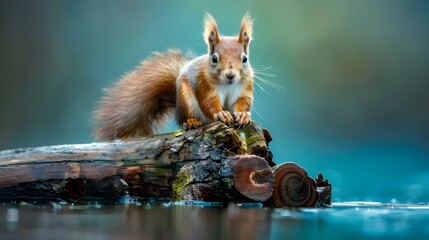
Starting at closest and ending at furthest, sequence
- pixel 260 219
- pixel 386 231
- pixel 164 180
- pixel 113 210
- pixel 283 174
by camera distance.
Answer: pixel 386 231
pixel 260 219
pixel 113 210
pixel 283 174
pixel 164 180

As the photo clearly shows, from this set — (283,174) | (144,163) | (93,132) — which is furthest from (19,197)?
(283,174)

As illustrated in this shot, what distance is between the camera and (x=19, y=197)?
3072mm

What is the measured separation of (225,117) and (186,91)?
30 centimetres

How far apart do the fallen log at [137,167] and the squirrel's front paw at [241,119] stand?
0.03 meters

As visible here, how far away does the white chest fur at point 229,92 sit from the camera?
327 cm

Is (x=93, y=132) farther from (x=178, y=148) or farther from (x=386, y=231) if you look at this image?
(x=386, y=231)

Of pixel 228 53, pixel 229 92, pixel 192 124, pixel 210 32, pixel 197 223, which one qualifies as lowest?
pixel 197 223

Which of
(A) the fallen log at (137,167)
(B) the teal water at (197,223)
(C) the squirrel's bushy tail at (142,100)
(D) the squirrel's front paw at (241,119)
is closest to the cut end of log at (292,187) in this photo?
(A) the fallen log at (137,167)

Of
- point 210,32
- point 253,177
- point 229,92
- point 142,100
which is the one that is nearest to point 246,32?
point 210,32

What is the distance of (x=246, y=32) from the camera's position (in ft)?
11.1

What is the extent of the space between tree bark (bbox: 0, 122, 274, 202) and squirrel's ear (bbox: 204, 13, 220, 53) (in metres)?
0.45

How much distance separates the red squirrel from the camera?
10.6ft

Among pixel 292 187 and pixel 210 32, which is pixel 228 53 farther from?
pixel 292 187

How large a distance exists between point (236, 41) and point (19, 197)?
1.23 metres
